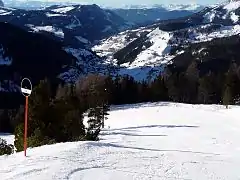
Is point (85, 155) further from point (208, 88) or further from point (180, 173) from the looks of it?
point (208, 88)

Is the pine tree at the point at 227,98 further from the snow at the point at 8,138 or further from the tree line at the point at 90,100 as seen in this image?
the snow at the point at 8,138

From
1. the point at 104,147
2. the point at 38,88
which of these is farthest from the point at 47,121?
the point at 104,147

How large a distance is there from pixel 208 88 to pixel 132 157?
95.3 metres

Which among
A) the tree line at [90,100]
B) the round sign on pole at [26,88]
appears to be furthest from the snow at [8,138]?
the round sign on pole at [26,88]

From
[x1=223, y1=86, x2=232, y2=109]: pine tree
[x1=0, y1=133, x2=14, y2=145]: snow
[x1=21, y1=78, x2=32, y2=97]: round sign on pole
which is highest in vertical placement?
[x1=21, y1=78, x2=32, y2=97]: round sign on pole

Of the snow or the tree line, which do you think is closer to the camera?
the tree line

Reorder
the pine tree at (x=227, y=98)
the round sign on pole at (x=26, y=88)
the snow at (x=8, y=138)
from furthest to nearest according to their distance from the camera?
the snow at (x=8, y=138) → the pine tree at (x=227, y=98) → the round sign on pole at (x=26, y=88)

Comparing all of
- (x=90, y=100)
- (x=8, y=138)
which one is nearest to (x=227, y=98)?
(x=90, y=100)

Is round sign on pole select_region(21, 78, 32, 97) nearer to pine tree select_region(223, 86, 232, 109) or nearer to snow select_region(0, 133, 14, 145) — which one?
pine tree select_region(223, 86, 232, 109)

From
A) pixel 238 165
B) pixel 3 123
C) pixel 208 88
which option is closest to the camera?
pixel 238 165

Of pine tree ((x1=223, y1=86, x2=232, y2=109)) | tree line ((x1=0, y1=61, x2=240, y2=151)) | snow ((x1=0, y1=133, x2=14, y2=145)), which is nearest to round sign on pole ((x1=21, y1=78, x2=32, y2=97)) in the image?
Result: tree line ((x1=0, y1=61, x2=240, y2=151))

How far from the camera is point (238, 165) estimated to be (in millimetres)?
18234

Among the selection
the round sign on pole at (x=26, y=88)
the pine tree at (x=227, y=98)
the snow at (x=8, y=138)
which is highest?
the round sign on pole at (x=26, y=88)

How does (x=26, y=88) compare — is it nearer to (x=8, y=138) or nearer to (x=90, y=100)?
(x=90, y=100)
